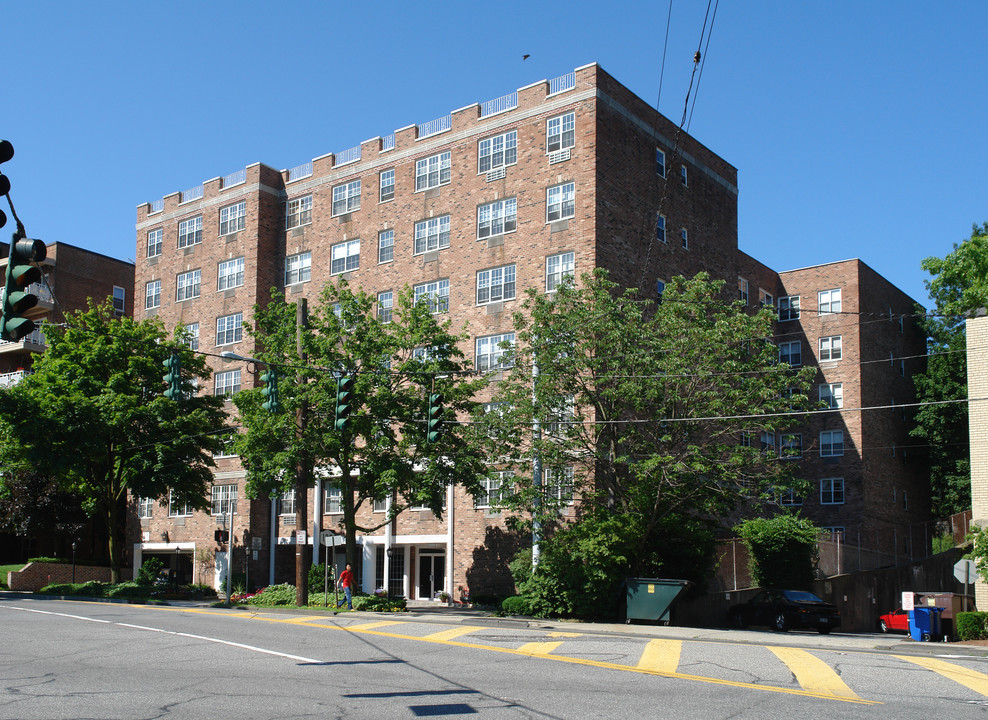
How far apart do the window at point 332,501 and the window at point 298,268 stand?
404 inches

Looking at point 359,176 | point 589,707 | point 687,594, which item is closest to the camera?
point 589,707

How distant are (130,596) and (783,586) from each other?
25875 millimetres

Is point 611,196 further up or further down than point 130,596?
further up

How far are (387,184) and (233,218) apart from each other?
958 cm

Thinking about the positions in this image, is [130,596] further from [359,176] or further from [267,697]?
[267,697]

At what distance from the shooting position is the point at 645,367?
28375 mm

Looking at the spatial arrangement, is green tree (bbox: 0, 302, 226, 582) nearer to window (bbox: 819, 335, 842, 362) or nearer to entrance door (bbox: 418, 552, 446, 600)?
entrance door (bbox: 418, 552, 446, 600)

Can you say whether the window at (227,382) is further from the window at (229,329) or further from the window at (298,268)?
the window at (298,268)

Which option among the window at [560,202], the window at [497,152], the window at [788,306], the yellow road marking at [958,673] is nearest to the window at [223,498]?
the window at [497,152]

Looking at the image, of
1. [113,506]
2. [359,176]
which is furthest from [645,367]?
[113,506]

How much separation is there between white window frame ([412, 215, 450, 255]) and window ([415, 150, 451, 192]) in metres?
1.62

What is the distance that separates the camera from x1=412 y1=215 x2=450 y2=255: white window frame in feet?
136

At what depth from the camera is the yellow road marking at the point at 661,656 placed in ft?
49.9

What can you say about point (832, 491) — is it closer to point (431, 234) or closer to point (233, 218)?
point (431, 234)
